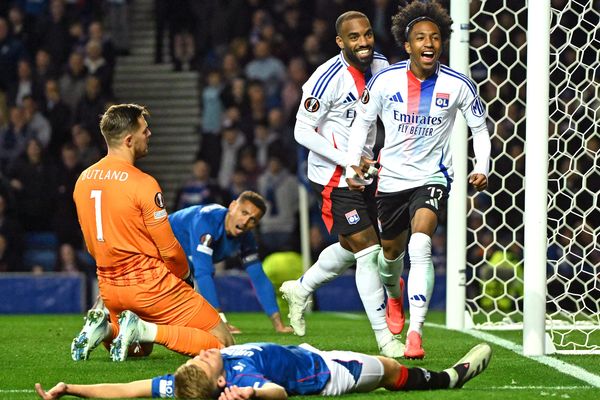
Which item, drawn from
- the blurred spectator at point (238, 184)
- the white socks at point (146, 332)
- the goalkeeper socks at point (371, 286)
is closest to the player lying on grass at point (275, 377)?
the white socks at point (146, 332)

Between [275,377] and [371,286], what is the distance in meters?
2.28

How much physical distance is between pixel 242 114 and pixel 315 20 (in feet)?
5.77

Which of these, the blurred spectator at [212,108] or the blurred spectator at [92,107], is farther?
the blurred spectator at [212,108]

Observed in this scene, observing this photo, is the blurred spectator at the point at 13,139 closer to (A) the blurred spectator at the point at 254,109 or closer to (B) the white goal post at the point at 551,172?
(A) the blurred spectator at the point at 254,109

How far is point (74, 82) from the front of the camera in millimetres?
15617

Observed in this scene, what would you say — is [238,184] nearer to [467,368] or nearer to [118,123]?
[118,123]

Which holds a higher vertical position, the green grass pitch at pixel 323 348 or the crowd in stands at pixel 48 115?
the crowd in stands at pixel 48 115

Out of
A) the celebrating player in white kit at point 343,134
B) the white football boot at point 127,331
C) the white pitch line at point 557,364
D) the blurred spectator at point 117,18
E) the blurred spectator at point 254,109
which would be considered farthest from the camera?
the blurred spectator at point 117,18

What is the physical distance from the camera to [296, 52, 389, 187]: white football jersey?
7.62 meters

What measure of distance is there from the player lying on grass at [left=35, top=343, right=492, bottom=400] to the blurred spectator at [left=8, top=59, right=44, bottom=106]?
10949 millimetres

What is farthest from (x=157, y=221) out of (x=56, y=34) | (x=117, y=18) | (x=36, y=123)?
(x=117, y=18)

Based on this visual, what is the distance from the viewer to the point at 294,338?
27.3ft

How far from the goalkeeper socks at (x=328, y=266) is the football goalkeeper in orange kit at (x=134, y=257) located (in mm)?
1659

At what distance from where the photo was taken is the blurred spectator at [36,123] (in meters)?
15.2
